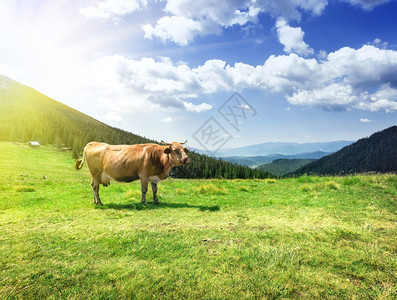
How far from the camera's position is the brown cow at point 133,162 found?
9648mm

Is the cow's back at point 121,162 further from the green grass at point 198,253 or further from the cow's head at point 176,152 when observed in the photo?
the green grass at point 198,253

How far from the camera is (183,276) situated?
143 inches

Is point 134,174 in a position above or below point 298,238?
above

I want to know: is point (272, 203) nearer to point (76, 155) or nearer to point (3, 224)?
point (3, 224)

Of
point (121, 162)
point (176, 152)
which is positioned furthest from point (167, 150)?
point (121, 162)

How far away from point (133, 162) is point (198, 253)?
6.28 m

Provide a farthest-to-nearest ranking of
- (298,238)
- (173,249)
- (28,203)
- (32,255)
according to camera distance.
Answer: (28,203) < (298,238) < (173,249) < (32,255)

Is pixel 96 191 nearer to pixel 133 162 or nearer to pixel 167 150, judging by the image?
pixel 133 162

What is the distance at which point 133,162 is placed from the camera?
9.71 m

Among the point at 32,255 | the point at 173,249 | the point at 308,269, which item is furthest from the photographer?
the point at 173,249

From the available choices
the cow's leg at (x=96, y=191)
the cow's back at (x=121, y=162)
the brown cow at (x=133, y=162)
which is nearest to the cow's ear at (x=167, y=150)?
the brown cow at (x=133, y=162)

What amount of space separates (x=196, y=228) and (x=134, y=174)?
483cm

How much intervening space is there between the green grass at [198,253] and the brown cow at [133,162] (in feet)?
6.02

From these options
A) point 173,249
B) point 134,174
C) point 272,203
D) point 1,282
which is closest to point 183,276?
point 173,249
